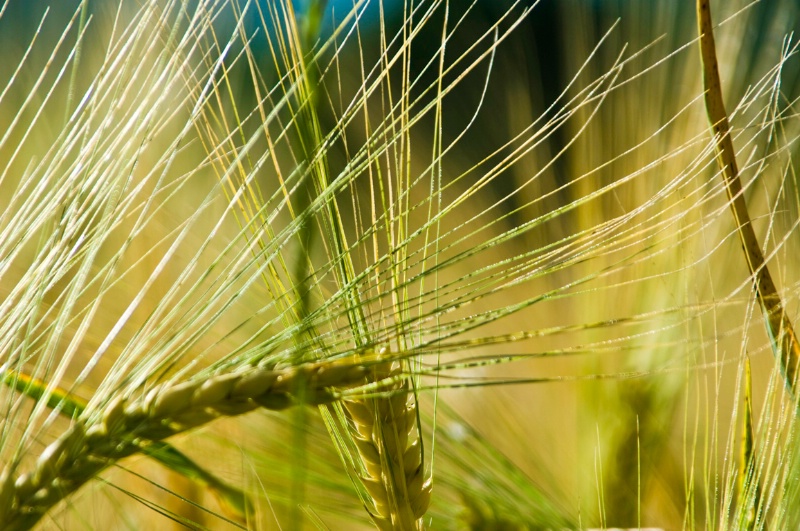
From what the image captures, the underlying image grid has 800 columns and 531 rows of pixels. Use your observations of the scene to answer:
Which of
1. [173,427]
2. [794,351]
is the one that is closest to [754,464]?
[794,351]

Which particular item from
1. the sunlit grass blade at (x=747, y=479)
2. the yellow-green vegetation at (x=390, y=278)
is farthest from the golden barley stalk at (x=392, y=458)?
the sunlit grass blade at (x=747, y=479)

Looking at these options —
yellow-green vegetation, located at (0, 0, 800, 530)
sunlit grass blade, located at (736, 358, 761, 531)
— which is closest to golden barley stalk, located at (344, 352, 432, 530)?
yellow-green vegetation, located at (0, 0, 800, 530)

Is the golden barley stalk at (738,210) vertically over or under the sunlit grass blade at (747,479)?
over

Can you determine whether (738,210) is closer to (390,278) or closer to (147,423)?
(390,278)

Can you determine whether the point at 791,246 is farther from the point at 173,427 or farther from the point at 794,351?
the point at 173,427

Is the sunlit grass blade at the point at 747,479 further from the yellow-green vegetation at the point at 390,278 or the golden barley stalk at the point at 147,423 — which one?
the golden barley stalk at the point at 147,423

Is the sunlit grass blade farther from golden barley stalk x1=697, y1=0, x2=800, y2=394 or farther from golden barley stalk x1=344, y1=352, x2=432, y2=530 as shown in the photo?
golden barley stalk x1=344, y1=352, x2=432, y2=530

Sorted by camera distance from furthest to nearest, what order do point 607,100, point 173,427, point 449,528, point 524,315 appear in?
point 524,315 < point 607,100 < point 449,528 < point 173,427
